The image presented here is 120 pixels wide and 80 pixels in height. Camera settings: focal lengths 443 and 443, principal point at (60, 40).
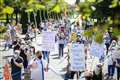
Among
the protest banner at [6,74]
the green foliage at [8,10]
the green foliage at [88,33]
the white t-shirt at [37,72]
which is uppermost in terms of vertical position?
the green foliage at [8,10]

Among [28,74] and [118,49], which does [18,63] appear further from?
[118,49]

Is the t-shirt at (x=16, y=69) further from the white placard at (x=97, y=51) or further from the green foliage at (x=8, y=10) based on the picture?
the green foliage at (x=8, y=10)

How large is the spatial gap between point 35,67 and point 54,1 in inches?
378

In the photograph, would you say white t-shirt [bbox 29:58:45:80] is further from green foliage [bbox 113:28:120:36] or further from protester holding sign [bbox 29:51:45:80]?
green foliage [bbox 113:28:120:36]

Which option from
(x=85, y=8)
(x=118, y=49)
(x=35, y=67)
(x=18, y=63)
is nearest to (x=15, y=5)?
(x=85, y=8)

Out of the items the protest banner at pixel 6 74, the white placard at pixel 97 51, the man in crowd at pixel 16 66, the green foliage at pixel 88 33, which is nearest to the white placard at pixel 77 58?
the white placard at pixel 97 51

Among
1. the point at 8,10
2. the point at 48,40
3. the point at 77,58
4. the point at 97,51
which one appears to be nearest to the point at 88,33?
the point at 8,10

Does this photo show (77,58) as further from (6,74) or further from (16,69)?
(6,74)

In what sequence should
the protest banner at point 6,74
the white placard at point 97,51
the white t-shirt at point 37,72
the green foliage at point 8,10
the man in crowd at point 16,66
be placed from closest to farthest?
the green foliage at point 8,10
the white t-shirt at point 37,72
the protest banner at point 6,74
the man in crowd at point 16,66
the white placard at point 97,51

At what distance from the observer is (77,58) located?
16.2m

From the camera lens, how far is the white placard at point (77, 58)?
52.6 ft

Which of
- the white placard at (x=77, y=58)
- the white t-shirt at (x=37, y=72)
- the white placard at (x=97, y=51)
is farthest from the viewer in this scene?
the white placard at (x=97, y=51)

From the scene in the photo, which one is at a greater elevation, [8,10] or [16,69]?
[8,10]

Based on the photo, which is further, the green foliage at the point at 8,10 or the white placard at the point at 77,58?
the white placard at the point at 77,58
